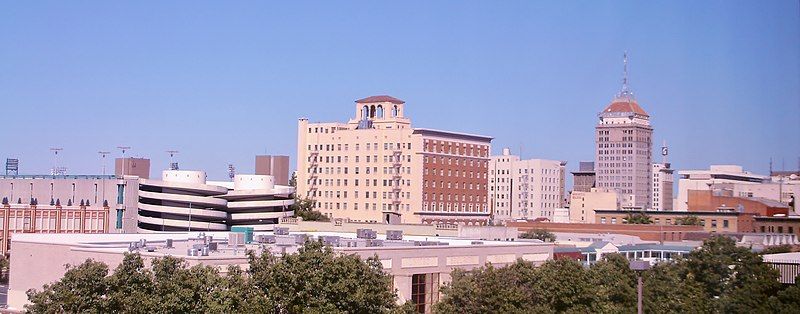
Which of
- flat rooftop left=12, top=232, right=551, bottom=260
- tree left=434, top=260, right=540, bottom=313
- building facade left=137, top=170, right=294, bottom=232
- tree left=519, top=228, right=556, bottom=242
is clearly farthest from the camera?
building facade left=137, top=170, right=294, bottom=232

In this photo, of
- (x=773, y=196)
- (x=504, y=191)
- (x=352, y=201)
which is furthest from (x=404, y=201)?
(x=504, y=191)

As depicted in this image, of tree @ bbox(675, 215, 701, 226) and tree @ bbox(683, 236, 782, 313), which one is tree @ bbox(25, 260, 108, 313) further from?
tree @ bbox(675, 215, 701, 226)

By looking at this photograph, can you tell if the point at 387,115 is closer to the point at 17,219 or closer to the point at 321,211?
the point at 321,211

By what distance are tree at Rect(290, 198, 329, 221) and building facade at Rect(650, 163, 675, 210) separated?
252 feet

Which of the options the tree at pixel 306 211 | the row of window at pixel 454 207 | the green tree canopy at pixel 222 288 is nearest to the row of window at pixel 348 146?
the row of window at pixel 454 207

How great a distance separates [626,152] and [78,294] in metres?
155

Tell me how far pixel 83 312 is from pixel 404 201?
6854 centimetres

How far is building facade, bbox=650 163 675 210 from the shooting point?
166 meters

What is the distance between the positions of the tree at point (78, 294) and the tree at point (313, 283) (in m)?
3.79

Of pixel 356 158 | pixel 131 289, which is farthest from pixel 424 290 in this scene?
pixel 356 158

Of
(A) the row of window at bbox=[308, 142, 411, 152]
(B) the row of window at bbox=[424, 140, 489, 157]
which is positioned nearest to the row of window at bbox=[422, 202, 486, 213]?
(B) the row of window at bbox=[424, 140, 489, 157]

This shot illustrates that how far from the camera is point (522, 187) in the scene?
490 ft

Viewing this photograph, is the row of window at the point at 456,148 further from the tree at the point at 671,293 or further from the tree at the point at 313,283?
the tree at the point at 313,283

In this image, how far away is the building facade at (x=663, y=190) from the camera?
165875mm
